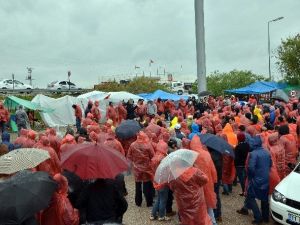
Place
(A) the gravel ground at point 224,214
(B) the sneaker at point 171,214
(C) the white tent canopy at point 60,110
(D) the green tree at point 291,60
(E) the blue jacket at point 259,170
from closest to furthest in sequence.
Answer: (E) the blue jacket at point 259,170 < (A) the gravel ground at point 224,214 < (B) the sneaker at point 171,214 < (C) the white tent canopy at point 60,110 < (D) the green tree at point 291,60

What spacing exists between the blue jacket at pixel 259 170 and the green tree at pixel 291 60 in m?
33.0

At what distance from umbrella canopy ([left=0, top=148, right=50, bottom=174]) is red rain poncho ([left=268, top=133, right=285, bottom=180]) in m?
5.10

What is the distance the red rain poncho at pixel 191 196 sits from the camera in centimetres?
607

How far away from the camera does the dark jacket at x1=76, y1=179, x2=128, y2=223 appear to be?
16.8 ft

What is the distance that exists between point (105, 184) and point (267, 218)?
14.3 feet

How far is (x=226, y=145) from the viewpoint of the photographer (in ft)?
27.4

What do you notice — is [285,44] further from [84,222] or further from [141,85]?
[84,222]

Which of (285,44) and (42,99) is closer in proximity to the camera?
(42,99)

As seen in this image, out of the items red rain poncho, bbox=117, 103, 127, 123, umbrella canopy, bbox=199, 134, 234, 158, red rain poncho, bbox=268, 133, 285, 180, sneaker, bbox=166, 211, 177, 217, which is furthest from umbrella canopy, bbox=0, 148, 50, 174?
red rain poncho, bbox=117, 103, 127, 123

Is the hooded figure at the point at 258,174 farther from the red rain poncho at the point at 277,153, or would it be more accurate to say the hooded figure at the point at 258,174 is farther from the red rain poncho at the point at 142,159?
the red rain poncho at the point at 142,159

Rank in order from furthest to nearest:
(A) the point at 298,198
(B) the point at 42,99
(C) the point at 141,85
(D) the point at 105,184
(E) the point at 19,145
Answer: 1. (C) the point at 141,85
2. (B) the point at 42,99
3. (E) the point at 19,145
4. (A) the point at 298,198
5. (D) the point at 105,184

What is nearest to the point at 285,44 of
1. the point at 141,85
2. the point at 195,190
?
the point at 141,85

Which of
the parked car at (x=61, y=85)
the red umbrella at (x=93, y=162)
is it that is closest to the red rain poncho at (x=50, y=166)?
the red umbrella at (x=93, y=162)

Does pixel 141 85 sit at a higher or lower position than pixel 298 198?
higher
